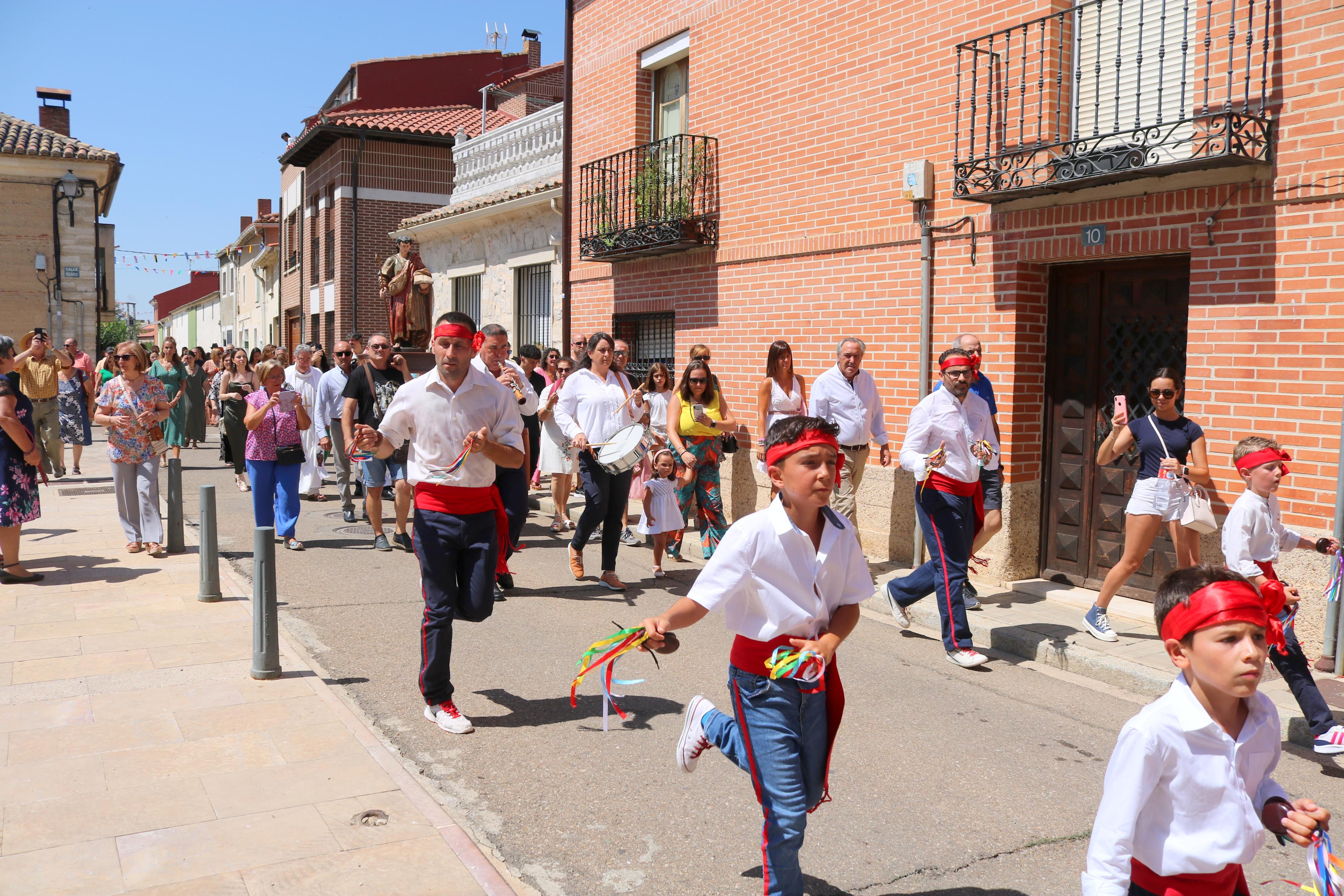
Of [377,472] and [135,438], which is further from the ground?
[135,438]

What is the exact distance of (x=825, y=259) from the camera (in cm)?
1041

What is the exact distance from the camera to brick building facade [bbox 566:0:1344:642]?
670 cm

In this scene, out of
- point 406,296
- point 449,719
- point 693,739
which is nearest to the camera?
point 693,739

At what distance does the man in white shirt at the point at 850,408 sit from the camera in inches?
343

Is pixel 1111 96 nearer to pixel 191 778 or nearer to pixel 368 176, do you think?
pixel 191 778

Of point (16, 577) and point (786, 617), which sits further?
point (16, 577)

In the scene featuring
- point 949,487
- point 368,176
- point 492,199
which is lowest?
point 949,487

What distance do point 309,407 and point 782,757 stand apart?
35.6ft

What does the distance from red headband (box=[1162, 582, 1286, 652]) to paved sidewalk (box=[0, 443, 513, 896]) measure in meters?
2.30

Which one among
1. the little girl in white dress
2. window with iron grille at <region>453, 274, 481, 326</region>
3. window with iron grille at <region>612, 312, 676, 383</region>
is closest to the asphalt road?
the little girl in white dress

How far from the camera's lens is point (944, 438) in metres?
6.59

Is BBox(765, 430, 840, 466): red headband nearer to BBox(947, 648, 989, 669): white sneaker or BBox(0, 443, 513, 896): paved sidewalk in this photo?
BBox(0, 443, 513, 896): paved sidewalk

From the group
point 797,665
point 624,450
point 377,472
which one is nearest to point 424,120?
point 377,472

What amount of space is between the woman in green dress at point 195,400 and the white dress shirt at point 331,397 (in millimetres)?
6631
